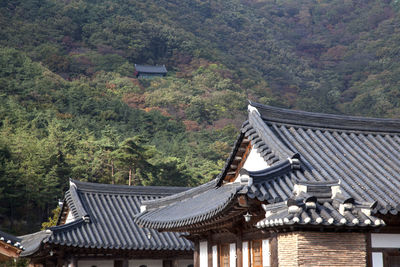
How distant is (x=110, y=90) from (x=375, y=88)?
49646 millimetres

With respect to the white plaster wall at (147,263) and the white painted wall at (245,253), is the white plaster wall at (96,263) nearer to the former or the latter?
the white plaster wall at (147,263)

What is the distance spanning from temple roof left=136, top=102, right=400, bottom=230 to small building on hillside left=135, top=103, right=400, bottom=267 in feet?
0.07

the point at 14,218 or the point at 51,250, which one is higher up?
the point at 14,218

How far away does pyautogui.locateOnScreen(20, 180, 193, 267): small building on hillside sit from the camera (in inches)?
766

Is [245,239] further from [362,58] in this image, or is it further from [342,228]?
[362,58]

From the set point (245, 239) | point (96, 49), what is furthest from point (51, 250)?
point (96, 49)

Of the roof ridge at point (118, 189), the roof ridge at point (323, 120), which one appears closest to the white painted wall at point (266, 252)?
the roof ridge at point (323, 120)

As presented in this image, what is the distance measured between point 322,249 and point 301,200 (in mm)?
1007

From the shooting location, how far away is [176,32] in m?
116

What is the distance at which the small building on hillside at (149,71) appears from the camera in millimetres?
102625

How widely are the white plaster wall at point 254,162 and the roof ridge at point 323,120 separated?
0.90 metres

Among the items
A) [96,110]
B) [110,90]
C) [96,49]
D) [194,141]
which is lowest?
[194,141]

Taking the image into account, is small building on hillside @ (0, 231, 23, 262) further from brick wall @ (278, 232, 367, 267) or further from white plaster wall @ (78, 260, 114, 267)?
white plaster wall @ (78, 260, 114, 267)

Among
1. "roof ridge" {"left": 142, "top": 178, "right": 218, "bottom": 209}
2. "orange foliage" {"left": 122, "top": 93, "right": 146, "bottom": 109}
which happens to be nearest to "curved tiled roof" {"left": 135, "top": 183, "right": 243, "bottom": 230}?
"roof ridge" {"left": 142, "top": 178, "right": 218, "bottom": 209}
